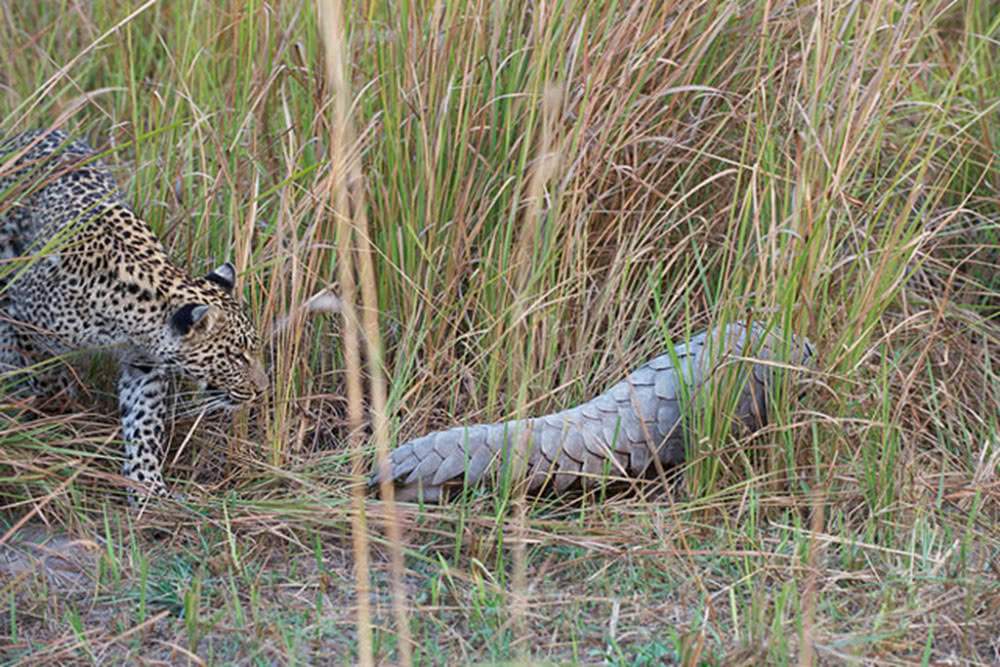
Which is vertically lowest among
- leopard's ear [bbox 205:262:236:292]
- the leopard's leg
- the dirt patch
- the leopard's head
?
the dirt patch

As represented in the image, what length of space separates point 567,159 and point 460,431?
2.70 feet

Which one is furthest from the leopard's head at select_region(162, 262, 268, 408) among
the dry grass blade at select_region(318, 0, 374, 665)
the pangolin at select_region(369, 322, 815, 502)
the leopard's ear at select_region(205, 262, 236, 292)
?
the pangolin at select_region(369, 322, 815, 502)

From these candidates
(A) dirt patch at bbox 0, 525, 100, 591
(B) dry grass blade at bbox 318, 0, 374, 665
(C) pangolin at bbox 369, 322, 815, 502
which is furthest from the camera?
(C) pangolin at bbox 369, 322, 815, 502

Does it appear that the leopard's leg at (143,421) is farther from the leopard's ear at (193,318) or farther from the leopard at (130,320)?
the leopard's ear at (193,318)

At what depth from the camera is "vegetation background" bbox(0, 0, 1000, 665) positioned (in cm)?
296

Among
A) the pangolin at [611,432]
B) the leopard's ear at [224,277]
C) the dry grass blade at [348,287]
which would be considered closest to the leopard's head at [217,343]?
the leopard's ear at [224,277]

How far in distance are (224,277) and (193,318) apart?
15 cm

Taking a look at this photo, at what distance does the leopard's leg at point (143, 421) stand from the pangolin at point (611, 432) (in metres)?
0.61

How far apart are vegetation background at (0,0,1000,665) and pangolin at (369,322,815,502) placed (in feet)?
0.24

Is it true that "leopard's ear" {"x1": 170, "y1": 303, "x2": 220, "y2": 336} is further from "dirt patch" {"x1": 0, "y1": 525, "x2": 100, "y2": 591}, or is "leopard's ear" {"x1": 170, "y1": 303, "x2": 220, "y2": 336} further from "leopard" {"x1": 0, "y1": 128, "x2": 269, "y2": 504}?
"dirt patch" {"x1": 0, "y1": 525, "x2": 100, "y2": 591}

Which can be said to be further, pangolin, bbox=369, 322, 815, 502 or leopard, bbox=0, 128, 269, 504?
leopard, bbox=0, 128, 269, 504

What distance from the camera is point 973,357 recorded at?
4.02m

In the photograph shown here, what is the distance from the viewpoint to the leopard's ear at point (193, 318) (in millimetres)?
3738

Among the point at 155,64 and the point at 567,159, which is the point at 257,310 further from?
the point at 155,64
